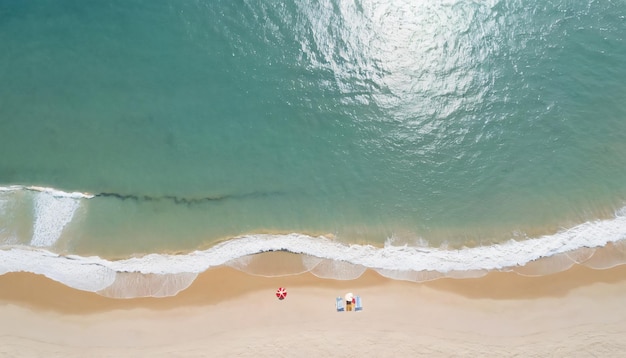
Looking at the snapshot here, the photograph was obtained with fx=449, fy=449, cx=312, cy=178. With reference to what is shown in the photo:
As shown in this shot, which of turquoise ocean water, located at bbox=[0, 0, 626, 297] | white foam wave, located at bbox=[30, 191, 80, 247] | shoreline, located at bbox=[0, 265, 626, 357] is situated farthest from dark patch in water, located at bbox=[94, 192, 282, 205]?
shoreline, located at bbox=[0, 265, 626, 357]

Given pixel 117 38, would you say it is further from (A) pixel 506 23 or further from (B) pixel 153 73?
(A) pixel 506 23

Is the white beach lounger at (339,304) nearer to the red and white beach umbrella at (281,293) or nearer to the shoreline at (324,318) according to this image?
the shoreline at (324,318)

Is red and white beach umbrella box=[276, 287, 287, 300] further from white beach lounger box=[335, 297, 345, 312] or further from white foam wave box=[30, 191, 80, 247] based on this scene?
white foam wave box=[30, 191, 80, 247]

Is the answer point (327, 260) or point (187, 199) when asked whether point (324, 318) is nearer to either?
point (327, 260)

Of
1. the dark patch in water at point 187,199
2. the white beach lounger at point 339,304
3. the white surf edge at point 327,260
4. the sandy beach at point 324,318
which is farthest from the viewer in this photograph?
the dark patch in water at point 187,199

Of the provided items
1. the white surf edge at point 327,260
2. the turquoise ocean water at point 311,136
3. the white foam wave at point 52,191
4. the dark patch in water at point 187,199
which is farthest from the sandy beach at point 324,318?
the white foam wave at point 52,191

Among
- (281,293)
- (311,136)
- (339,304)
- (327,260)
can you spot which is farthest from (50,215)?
(339,304)

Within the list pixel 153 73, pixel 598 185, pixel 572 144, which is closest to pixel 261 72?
pixel 153 73
